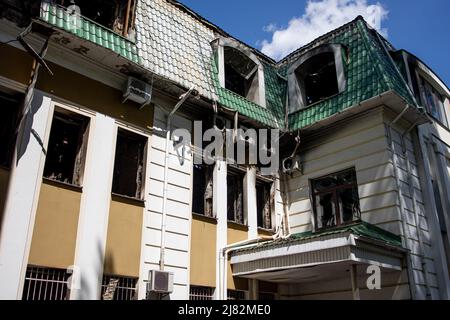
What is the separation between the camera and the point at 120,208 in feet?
25.6

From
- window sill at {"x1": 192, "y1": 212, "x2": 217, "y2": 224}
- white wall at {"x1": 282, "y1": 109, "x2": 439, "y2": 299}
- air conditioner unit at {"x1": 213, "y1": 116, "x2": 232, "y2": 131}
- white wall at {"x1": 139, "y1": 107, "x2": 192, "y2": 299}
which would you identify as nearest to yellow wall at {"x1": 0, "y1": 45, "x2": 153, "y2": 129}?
white wall at {"x1": 139, "y1": 107, "x2": 192, "y2": 299}

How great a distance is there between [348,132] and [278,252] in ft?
12.4

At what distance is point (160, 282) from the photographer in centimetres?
765

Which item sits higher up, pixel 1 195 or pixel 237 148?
pixel 237 148

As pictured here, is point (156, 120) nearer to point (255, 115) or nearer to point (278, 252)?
point (255, 115)

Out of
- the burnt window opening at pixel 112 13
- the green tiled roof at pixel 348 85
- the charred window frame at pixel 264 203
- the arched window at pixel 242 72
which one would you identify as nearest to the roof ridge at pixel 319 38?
the green tiled roof at pixel 348 85

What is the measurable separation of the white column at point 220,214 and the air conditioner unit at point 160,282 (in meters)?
1.46

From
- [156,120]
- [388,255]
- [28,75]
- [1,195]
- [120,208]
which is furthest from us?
[156,120]

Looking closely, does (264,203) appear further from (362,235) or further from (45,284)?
(45,284)

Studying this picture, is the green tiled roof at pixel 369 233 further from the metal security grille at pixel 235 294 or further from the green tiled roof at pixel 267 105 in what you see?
the green tiled roof at pixel 267 105

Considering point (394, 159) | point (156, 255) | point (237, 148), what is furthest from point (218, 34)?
point (156, 255)

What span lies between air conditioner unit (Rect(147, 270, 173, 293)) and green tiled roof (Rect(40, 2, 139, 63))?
4.06 meters

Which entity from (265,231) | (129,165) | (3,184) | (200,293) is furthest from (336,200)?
(3,184)

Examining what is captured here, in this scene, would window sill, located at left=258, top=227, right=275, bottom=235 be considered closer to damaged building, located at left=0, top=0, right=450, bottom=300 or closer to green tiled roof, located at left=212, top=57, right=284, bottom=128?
damaged building, located at left=0, top=0, right=450, bottom=300
